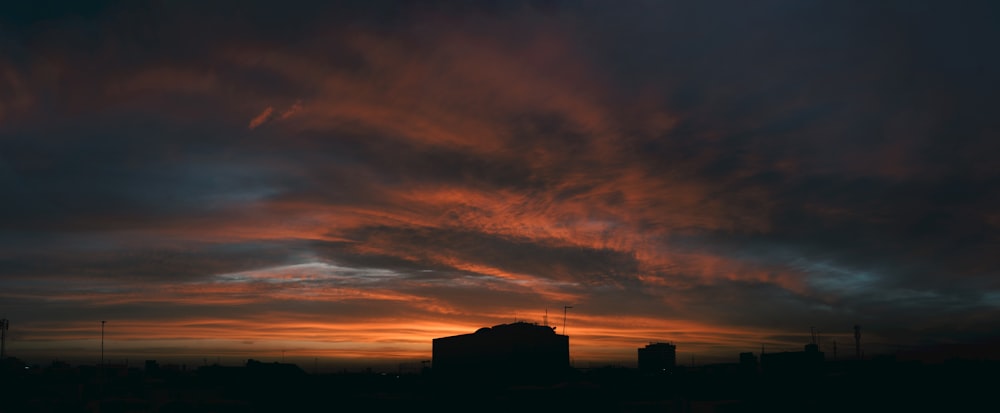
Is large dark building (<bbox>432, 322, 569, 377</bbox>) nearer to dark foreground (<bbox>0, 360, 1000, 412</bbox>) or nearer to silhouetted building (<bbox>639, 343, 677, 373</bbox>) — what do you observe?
dark foreground (<bbox>0, 360, 1000, 412</bbox>)

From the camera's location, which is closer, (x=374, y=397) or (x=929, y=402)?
(x=929, y=402)

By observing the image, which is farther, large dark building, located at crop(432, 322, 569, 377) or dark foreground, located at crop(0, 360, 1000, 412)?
large dark building, located at crop(432, 322, 569, 377)

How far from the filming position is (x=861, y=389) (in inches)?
2744

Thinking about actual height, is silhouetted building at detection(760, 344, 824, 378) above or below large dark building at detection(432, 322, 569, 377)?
below

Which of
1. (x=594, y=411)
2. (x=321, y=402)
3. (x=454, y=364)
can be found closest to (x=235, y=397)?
(x=321, y=402)

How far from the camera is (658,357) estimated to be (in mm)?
144500

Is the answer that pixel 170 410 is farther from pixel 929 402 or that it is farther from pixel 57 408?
pixel 929 402

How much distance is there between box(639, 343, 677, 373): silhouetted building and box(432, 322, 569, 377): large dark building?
44.3 m

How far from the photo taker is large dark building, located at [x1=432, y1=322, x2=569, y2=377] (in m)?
99.8

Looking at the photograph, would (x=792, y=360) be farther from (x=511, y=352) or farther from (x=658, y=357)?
(x=511, y=352)

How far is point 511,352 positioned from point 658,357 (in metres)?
54.0

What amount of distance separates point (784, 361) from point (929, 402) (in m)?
58.5

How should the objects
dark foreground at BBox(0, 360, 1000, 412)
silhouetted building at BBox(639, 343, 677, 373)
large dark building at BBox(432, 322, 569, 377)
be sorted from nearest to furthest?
dark foreground at BBox(0, 360, 1000, 412)
large dark building at BBox(432, 322, 569, 377)
silhouetted building at BBox(639, 343, 677, 373)

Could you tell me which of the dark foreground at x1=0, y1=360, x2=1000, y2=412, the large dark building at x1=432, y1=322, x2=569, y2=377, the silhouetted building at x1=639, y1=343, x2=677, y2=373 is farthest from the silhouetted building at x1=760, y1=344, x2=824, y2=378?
the large dark building at x1=432, y1=322, x2=569, y2=377
